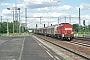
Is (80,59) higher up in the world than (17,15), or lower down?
lower down

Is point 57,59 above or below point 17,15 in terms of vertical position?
below

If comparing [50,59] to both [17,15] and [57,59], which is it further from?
[17,15]

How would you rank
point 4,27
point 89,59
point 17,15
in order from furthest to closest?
point 4,27, point 17,15, point 89,59

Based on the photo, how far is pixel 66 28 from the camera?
48.8 meters

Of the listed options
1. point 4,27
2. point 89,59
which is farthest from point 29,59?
point 4,27

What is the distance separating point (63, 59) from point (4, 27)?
130m

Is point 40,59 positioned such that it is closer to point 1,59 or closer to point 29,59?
point 29,59

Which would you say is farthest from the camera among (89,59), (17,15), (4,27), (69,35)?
(4,27)

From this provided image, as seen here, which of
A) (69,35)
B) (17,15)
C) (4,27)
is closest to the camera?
(69,35)

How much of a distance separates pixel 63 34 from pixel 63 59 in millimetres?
30600

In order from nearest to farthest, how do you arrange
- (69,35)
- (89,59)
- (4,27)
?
(89,59) → (69,35) → (4,27)

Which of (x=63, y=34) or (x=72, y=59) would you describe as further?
(x=63, y=34)

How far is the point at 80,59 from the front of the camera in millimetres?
16953

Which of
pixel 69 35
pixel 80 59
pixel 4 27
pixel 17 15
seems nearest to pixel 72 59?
pixel 80 59
